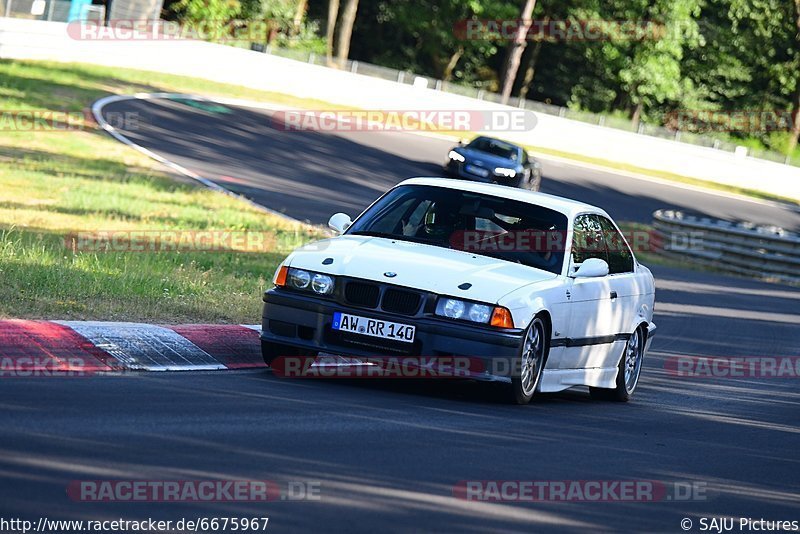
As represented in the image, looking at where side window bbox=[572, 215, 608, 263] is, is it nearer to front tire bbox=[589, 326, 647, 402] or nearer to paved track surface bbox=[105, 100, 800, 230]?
front tire bbox=[589, 326, 647, 402]

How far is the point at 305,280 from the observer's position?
8852mm

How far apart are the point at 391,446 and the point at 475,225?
2965mm

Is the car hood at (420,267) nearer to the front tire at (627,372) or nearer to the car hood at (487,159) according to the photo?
the front tire at (627,372)

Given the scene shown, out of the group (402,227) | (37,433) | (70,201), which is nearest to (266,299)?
(402,227)

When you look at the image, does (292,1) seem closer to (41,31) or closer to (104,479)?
(41,31)

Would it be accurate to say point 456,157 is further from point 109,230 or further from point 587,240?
point 587,240

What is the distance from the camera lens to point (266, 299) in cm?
895

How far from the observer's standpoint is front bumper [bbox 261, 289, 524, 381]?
8492mm

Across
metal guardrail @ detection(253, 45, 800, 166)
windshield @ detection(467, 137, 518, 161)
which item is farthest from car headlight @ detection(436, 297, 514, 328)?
metal guardrail @ detection(253, 45, 800, 166)

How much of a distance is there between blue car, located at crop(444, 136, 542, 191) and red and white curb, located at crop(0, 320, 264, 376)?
837 inches

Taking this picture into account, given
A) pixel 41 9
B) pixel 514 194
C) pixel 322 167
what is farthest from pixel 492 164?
pixel 514 194

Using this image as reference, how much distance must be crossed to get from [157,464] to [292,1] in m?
56.2

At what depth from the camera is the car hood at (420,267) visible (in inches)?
340

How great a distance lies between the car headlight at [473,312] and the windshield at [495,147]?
23823 mm
